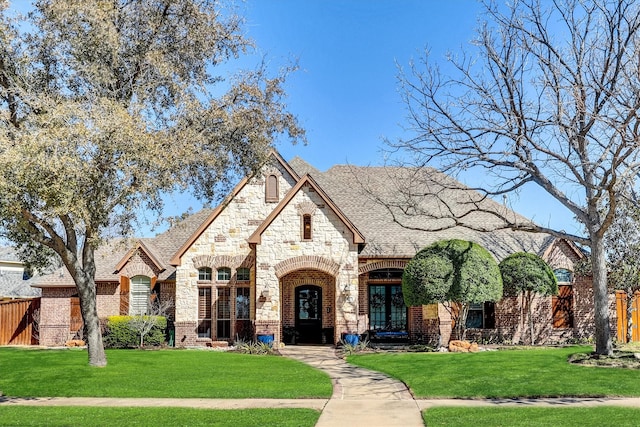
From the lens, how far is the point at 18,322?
91.3 feet

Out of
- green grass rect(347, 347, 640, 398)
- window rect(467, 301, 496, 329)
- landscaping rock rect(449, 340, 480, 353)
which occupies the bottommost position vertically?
green grass rect(347, 347, 640, 398)

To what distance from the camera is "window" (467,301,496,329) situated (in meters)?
25.4

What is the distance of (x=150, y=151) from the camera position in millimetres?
13820

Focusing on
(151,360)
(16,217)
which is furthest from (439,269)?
(16,217)

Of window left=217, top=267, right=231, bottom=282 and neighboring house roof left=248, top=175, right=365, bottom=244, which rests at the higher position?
neighboring house roof left=248, top=175, right=365, bottom=244

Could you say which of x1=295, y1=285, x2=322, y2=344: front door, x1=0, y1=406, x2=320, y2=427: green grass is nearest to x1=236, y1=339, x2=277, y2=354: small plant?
x1=295, y1=285, x2=322, y2=344: front door

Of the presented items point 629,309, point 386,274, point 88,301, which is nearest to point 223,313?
point 386,274

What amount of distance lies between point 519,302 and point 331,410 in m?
15.6

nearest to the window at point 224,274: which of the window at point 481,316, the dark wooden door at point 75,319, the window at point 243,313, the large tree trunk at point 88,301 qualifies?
the window at point 243,313

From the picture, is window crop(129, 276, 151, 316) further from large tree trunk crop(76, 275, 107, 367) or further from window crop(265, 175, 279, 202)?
large tree trunk crop(76, 275, 107, 367)

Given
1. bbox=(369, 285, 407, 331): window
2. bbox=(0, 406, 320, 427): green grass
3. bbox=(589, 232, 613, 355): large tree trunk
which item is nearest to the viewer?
bbox=(0, 406, 320, 427): green grass

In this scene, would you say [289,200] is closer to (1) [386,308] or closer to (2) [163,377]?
(1) [386,308]

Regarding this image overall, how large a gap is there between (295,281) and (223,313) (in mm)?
3137

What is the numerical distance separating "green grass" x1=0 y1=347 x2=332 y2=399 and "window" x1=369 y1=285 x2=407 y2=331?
6588 mm
